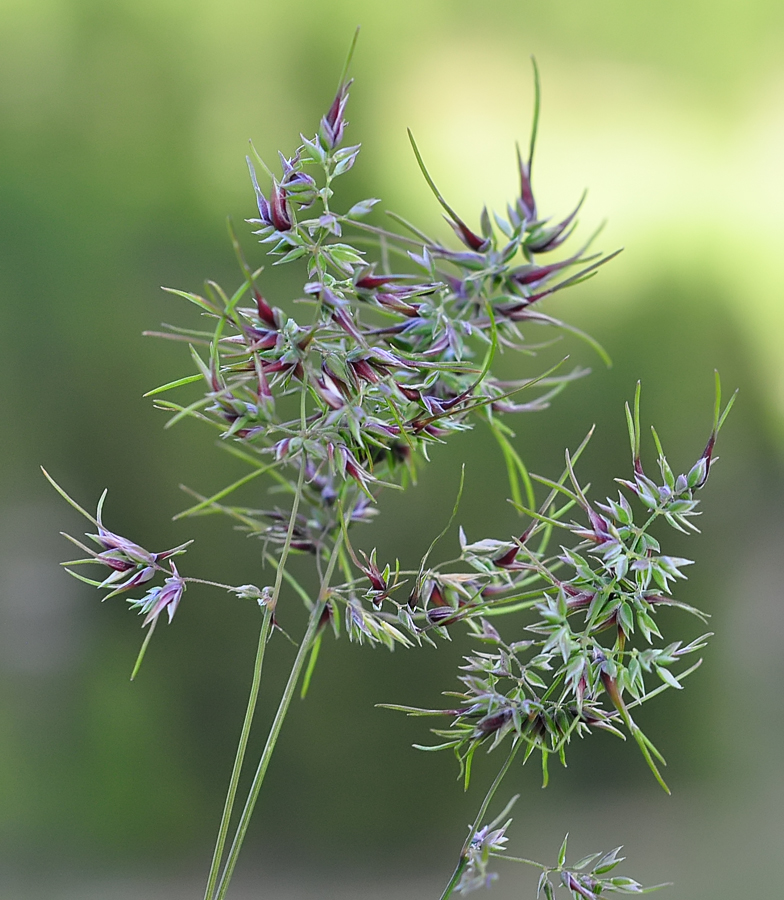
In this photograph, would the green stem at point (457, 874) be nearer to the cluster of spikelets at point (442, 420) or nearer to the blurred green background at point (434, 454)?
the cluster of spikelets at point (442, 420)

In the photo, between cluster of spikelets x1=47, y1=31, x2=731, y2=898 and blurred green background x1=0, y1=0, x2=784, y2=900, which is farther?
blurred green background x1=0, y1=0, x2=784, y2=900

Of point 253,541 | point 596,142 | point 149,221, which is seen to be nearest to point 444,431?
point 253,541

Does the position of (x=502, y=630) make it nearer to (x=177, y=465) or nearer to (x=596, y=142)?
(x=177, y=465)

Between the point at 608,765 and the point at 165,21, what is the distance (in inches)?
45.9

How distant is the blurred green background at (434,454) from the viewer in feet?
3.48

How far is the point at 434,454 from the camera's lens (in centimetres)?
101

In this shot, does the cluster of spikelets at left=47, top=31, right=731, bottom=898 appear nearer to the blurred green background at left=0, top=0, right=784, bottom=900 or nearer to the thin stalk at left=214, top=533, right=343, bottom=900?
the thin stalk at left=214, top=533, right=343, bottom=900

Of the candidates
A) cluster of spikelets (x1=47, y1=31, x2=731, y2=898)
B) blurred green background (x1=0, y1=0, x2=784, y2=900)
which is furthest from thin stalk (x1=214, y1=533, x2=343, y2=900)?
blurred green background (x1=0, y1=0, x2=784, y2=900)

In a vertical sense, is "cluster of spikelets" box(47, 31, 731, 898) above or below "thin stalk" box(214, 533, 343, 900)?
above

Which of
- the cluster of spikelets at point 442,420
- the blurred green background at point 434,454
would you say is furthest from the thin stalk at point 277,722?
the blurred green background at point 434,454

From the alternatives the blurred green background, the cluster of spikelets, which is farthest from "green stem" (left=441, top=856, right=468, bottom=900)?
the blurred green background

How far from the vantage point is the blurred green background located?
3.48 ft

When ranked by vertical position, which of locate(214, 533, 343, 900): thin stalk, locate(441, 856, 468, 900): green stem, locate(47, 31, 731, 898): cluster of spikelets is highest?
locate(47, 31, 731, 898): cluster of spikelets

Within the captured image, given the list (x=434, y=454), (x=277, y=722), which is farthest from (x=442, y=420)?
(x=434, y=454)
